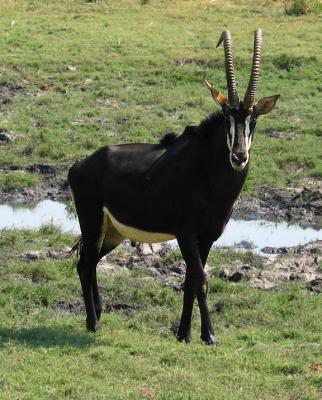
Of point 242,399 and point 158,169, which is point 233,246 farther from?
point 242,399

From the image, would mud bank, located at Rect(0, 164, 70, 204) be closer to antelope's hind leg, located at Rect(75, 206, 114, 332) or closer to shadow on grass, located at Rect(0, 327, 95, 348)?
antelope's hind leg, located at Rect(75, 206, 114, 332)

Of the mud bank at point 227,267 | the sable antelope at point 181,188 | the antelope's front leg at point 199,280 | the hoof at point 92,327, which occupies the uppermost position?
the sable antelope at point 181,188

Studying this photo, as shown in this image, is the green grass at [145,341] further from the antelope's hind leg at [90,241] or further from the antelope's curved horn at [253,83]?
the antelope's curved horn at [253,83]

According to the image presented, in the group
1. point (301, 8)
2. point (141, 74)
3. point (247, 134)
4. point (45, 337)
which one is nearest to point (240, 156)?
point (247, 134)

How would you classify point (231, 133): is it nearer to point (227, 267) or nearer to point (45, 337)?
point (45, 337)

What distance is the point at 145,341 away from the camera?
36.0ft

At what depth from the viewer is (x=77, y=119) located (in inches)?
905

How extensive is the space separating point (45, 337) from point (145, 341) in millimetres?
1021

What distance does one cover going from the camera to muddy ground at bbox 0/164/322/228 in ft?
58.2

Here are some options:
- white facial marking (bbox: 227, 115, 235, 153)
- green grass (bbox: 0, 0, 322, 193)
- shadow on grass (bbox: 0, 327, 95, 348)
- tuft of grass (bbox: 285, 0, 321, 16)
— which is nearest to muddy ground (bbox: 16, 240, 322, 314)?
shadow on grass (bbox: 0, 327, 95, 348)

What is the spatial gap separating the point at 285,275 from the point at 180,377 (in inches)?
198

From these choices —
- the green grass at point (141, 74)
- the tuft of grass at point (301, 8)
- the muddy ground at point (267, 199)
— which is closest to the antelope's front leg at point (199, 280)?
the muddy ground at point (267, 199)

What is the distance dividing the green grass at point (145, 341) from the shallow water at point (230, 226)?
1.41 meters

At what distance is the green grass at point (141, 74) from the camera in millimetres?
21188
